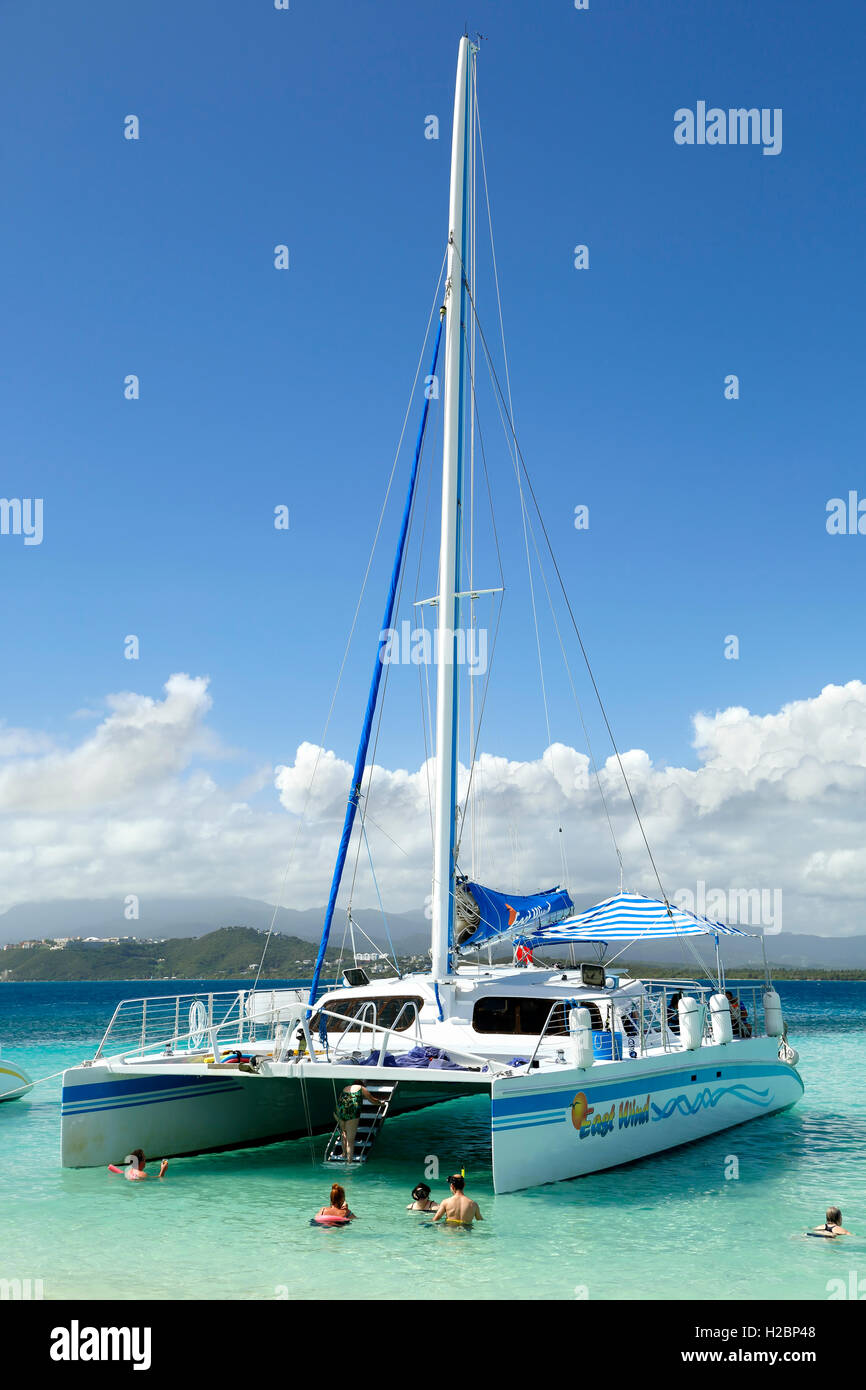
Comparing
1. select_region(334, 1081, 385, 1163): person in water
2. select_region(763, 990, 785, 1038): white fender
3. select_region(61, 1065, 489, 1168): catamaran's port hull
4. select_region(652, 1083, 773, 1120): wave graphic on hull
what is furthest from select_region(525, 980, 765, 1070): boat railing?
select_region(334, 1081, 385, 1163): person in water

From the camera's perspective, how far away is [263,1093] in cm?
1339

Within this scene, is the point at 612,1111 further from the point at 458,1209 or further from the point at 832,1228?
the point at 832,1228

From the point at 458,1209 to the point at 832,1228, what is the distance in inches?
140

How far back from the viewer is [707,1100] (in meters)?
13.8

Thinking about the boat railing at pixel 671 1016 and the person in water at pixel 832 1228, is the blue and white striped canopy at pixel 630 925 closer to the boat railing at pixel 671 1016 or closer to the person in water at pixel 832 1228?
the boat railing at pixel 671 1016

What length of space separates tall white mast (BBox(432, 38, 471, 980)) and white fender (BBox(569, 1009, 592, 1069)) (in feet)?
9.25

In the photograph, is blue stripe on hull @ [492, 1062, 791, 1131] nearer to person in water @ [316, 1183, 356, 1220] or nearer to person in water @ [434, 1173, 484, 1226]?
person in water @ [434, 1173, 484, 1226]

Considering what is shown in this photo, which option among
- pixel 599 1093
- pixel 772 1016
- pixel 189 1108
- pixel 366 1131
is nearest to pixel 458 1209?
pixel 599 1093

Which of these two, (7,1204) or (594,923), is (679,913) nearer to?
(594,923)

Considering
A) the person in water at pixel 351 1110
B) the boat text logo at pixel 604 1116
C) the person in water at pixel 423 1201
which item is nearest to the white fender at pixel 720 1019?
the boat text logo at pixel 604 1116

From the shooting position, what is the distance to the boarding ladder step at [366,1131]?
38.7 feet

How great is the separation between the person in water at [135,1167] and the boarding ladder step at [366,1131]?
1947 millimetres
